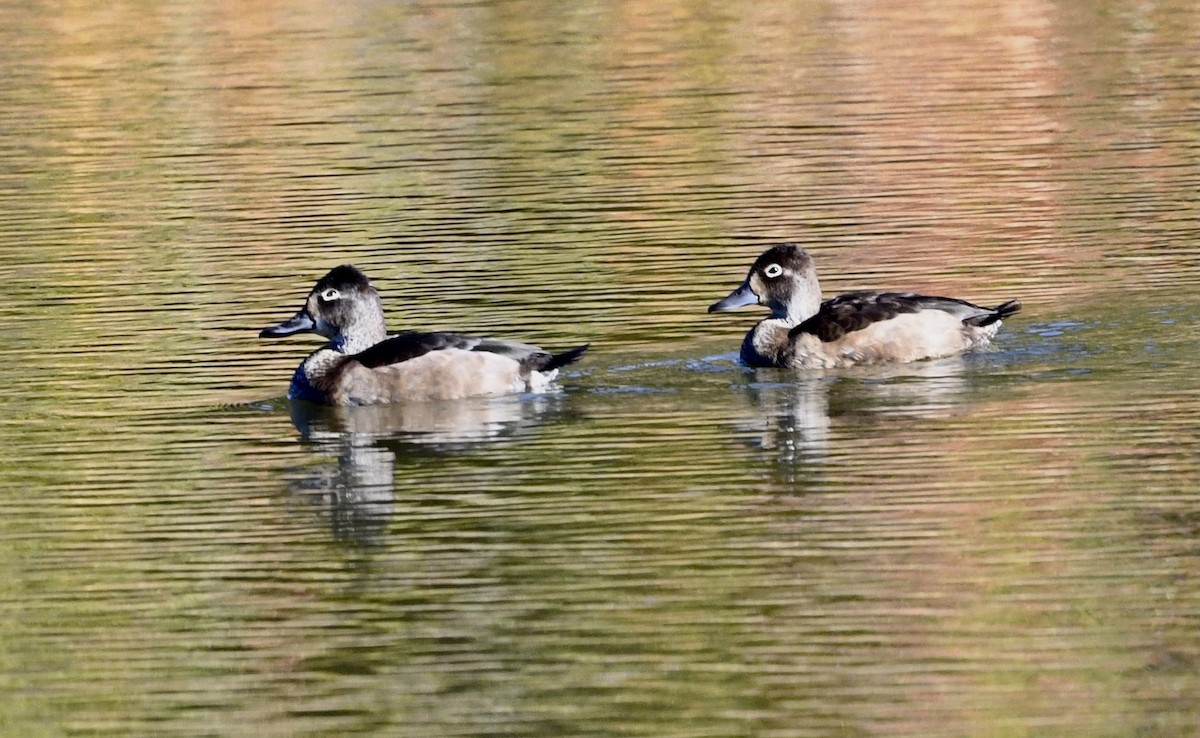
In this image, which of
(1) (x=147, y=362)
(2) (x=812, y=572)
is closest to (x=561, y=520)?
(2) (x=812, y=572)

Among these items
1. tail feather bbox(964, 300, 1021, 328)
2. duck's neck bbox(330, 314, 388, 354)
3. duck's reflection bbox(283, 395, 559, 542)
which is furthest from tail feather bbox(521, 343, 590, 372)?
tail feather bbox(964, 300, 1021, 328)

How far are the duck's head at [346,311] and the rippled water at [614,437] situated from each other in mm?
605

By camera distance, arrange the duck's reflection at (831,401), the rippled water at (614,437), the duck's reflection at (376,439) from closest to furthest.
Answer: the rippled water at (614,437) < the duck's reflection at (376,439) < the duck's reflection at (831,401)

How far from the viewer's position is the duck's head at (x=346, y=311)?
17.7 meters

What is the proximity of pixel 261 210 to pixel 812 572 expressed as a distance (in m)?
15.5

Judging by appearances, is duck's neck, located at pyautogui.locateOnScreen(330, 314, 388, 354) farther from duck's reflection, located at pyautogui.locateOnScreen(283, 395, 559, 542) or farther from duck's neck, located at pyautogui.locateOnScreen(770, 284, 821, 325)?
duck's neck, located at pyautogui.locateOnScreen(770, 284, 821, 325)

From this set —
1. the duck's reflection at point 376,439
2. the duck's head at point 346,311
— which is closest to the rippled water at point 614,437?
the duck's reflection at point 376,439

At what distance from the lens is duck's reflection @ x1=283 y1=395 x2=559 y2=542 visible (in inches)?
552

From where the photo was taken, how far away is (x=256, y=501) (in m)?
14.2

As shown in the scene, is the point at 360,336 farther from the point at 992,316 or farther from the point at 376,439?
the point at 992,316

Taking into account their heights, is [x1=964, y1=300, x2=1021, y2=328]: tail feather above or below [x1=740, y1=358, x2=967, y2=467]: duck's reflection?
above

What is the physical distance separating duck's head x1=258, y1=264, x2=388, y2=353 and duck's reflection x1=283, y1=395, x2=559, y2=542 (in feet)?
2.48

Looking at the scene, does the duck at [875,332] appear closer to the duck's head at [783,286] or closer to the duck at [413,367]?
the duck's head at [783,286]

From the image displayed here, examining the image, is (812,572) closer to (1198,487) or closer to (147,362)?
(1198,487)
